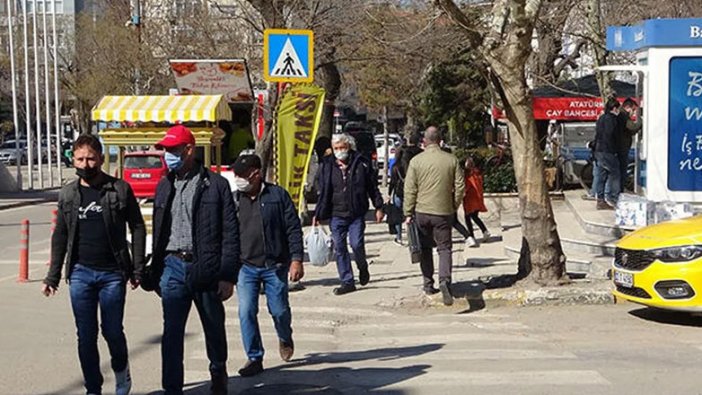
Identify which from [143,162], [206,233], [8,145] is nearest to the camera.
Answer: [206,233]

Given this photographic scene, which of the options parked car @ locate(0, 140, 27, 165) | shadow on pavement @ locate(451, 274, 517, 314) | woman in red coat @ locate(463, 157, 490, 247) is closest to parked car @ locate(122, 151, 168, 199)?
woman in red coat @ locate(463, 157, 490, 247)

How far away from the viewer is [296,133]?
543 inches

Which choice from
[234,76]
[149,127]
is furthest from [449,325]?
[234,76]

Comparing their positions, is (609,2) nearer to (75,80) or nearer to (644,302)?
(644,302)

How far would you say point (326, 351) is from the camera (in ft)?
31.4

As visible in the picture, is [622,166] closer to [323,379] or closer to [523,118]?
[523,118]

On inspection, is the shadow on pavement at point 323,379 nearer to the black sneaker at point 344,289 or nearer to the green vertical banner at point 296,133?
the black sneaker at point 344,289

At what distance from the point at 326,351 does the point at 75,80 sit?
167 feet

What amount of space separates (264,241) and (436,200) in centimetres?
326

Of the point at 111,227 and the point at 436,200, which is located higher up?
the point at 111,227

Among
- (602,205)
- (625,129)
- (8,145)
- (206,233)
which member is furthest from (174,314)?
(8,145)

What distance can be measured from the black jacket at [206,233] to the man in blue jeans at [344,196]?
5.36 metres

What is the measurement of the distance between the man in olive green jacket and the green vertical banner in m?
2.63

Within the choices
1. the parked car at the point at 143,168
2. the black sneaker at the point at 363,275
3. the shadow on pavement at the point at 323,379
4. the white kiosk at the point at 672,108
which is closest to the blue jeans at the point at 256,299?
the shadow on pavement at the point at 323,379
